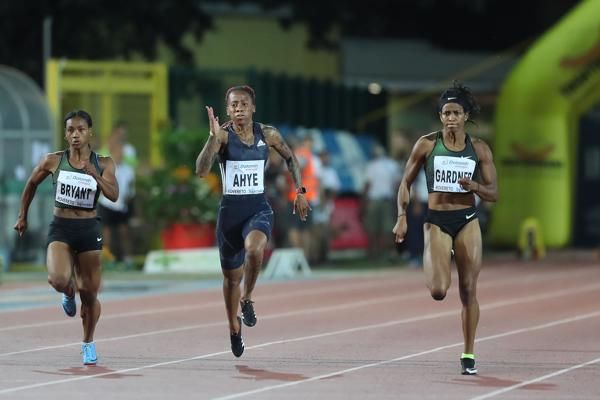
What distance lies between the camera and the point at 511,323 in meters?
16.7

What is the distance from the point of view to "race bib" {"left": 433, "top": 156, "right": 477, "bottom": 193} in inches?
480

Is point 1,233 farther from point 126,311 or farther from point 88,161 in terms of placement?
point 88,161

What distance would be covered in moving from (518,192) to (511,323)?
1406cm

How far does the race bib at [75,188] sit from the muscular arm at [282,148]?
51.9 inches

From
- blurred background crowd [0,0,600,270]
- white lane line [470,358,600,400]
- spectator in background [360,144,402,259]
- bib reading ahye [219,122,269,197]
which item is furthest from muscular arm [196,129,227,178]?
A: spectator in background [360,144,402,259]

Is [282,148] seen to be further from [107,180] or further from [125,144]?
[125,144]

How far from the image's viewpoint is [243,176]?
12.8 metres

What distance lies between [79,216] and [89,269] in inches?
15.2

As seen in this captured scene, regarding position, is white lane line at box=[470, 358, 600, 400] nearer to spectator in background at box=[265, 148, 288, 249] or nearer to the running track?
the running track

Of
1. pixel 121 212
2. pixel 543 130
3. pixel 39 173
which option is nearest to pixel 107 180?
pixel 39 173

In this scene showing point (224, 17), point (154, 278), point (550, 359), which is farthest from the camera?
point (224, 17)

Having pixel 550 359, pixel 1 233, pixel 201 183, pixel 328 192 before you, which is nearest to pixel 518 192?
pixel 328 192

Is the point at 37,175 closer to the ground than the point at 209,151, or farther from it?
closer to the ground

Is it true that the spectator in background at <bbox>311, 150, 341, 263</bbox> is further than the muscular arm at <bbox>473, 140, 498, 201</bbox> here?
Yes
